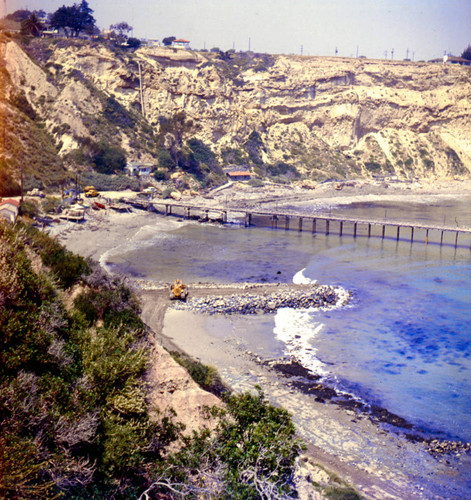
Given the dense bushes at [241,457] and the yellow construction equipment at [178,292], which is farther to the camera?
the yellow construction equipment at [178,292]

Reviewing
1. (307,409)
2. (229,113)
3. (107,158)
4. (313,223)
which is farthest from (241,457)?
(229,113)

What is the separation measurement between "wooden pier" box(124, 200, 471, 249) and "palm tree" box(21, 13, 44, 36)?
132 feet

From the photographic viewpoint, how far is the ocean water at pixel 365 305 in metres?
20.0

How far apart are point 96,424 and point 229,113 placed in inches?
3058

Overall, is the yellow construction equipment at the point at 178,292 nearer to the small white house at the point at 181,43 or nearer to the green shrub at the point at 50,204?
the green shrub at the point at 50,204

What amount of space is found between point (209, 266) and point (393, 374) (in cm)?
1781

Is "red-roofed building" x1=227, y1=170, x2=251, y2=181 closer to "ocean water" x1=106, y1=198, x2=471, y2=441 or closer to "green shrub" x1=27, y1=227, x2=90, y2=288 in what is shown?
"ocean water" x1=106, y1=198, x2=471, y2=441

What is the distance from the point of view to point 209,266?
36.5 m

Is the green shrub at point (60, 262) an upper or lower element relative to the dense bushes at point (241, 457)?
upper

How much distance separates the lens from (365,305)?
29.4m

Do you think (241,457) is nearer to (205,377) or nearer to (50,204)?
(205,377)

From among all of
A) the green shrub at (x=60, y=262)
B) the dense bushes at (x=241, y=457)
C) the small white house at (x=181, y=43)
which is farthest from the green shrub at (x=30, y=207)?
the small white house at (x=181, y=43)

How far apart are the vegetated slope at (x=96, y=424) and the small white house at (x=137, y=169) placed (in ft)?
174

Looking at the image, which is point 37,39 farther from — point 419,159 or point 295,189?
point 419,159
